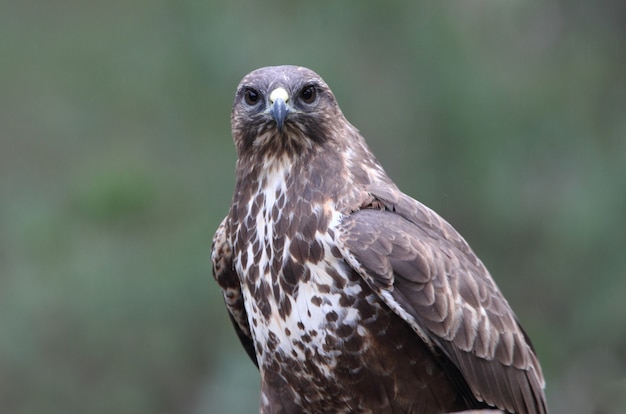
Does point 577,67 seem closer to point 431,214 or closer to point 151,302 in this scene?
point 151,302

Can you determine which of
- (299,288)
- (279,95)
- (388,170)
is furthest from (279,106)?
(388,170)

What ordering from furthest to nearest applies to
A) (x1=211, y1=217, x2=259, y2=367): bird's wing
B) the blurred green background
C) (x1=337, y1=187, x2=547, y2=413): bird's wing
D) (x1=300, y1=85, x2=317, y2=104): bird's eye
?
the blurred green background → (x1=211, y1=217, x2=259, y2=367): bird's wing → (x1=300, y1=85, x2=317, y2=104): bird's eye → (x1=337, y1=187, x2=547, y2=413): bird's wing

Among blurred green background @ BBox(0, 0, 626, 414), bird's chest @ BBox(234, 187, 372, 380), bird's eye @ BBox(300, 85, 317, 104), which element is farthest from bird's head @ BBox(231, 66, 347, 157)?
blurred green background @ BBox(0, 0, 626, 414)

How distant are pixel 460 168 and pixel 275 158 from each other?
3.49 meters

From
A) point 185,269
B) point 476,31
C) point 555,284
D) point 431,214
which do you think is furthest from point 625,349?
point 431,214

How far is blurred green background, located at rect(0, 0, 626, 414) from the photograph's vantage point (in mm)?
7406

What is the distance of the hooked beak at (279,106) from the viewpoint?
4.09m

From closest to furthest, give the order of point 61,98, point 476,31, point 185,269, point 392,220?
1. point 392,220
2. point 185,269
3. point 476,31
4. point 61,98

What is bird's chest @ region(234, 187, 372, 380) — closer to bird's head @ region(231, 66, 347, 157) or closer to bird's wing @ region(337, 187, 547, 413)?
bird's wing @ region(337, 187, 547, 413)

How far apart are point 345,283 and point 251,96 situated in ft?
2.82

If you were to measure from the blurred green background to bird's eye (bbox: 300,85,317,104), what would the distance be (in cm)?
300

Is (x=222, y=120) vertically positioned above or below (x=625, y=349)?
above

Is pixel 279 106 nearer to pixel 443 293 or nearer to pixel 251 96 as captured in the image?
pixel 251 96

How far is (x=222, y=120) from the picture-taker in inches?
305
